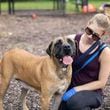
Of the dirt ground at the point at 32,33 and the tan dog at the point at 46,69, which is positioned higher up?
the tan dog at the point at 46,69

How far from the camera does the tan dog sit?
6414 millimetres

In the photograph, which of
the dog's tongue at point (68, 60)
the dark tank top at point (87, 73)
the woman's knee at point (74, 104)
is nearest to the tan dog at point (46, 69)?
the dog's tongue at point (68, 60)

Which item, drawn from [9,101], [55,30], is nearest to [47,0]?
[55,30]

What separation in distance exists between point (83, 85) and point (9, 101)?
1.90 m

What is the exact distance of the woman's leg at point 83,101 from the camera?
650cm

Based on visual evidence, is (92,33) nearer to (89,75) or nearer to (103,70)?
(103,70)

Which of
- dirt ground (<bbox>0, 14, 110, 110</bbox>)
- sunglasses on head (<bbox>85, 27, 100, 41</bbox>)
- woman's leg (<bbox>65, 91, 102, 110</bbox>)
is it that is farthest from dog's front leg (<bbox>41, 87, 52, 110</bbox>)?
sunglasses on head (<bbox>85, 27, 100, 41</bbox>)

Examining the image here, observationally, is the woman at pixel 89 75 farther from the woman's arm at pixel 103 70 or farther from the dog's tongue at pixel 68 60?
the dog's tongue at pixel 68 60

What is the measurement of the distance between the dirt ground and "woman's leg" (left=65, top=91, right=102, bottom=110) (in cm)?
108

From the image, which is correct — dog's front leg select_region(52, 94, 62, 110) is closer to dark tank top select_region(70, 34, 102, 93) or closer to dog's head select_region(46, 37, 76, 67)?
dark tank top select_region(70, 34, 102, 93)

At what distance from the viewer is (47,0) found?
3844 cm

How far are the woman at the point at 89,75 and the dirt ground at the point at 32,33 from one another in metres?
1.01

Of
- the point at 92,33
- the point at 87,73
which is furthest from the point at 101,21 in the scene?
the point at 87,73

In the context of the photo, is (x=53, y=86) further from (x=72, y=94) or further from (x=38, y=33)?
(x=38, y=33)
